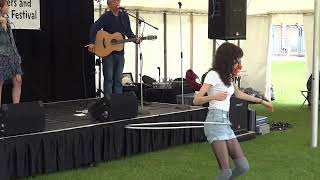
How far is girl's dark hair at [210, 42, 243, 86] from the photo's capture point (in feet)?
13.5

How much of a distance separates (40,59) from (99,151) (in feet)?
11.2

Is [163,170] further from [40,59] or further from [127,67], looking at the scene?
[127,67]

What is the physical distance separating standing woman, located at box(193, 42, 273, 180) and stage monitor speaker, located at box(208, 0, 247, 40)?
372cm

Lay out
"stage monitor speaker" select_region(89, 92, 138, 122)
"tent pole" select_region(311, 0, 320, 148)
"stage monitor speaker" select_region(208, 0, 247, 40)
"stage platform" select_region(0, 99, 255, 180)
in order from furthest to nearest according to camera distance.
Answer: "stage monitor speaker" select_region(208, 0, 247, 40) < "tent pole" select_region(311, 0, 320, 148) < "stage monitor speaker" select_region(89, 92, 138, 122) < "stage platform" select_region(0, 99, 255, 180)

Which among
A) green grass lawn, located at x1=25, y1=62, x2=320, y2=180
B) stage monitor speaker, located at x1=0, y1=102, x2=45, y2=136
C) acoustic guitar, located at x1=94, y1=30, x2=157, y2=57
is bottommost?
green grass lawn, located at x1=25, y1=62, x2=320, y2=180

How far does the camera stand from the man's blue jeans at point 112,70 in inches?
285

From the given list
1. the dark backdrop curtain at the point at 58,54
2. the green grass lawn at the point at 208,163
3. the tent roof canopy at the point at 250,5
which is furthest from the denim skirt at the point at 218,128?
the tent roof canopy at the point at 250,5

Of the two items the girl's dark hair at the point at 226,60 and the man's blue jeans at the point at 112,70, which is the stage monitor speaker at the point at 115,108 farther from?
the girl's dark hair at the point at 226,60

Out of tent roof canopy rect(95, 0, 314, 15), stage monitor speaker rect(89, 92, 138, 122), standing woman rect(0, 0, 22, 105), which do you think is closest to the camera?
standing woman rect(0, 0, 22, 105)

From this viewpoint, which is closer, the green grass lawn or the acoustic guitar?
the green grass lawn

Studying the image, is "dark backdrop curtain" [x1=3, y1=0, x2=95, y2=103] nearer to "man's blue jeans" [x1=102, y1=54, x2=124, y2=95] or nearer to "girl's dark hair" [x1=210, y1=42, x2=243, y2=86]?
"man's blue jeans" [x1=102, y1=54, x2=124, y2=95]

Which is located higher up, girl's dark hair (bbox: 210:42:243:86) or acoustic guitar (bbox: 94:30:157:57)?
acoustic guitar (bbox: 94:30:157:57)

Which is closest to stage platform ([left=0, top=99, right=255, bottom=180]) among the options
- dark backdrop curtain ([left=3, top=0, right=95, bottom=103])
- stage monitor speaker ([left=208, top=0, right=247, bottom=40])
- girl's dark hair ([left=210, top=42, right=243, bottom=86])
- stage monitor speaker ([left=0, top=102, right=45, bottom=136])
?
stage monitor speaker ([left=0, top=102, right=45, bottom=136])

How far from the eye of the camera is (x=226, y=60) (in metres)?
4.12
